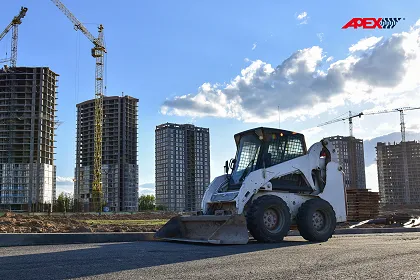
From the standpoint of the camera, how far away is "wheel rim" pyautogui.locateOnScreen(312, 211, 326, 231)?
12.4 meters

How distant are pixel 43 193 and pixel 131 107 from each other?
37.6 meters

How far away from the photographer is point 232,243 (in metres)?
10.8

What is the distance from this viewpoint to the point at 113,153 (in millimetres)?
110938

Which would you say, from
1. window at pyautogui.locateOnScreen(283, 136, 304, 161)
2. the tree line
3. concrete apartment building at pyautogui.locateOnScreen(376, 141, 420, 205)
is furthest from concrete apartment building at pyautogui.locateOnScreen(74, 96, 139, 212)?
window at pyautogui.locateOnScreen(283, 136, 304, 161)

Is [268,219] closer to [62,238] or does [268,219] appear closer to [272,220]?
[272,220]

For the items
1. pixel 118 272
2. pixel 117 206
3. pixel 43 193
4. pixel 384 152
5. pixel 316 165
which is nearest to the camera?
pixel 118 272

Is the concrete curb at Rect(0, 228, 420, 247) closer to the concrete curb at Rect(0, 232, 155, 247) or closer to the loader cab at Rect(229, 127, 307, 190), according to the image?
the concrete curb at Rect(0, 232, 155, 247)

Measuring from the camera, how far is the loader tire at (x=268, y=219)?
11086mm

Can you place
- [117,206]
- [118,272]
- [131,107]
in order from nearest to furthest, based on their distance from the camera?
[118,272] < [117,206] < [131,107]

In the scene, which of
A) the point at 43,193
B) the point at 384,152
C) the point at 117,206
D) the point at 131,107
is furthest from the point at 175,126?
the point at 384,152

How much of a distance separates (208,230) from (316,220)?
309 cm

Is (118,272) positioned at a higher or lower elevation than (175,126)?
lower

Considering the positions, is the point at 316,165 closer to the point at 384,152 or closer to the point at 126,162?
the point at 126,162

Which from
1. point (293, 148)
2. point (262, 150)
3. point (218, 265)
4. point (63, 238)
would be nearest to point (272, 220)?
point (262, 150)
